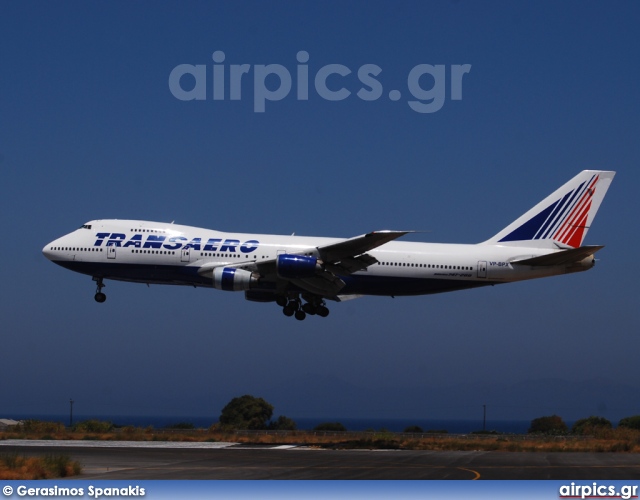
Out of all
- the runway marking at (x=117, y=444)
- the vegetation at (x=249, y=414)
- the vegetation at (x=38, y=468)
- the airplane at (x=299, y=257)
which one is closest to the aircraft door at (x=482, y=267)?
the airplane at (x=299, y=257)

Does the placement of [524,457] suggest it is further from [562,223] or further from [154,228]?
[154,228]

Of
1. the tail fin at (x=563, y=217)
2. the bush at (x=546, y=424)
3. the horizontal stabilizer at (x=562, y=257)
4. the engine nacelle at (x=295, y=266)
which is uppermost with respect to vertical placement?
the tail fin at (x=563, y=217)

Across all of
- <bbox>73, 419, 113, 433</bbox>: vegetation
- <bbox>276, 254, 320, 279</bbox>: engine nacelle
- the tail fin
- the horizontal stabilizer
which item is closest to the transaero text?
<bbox>276, 254, 320, 279</bbox>: engine nacelle

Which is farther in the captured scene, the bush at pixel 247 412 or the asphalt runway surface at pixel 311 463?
the bush at pixel 247 412

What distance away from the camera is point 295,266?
48156 millimetres

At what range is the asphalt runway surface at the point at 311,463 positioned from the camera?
3166 cm

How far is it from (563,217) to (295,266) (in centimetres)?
1633

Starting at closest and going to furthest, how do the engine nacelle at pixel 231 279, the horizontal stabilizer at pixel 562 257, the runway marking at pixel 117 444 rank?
the horizontal stabilizer at pixel 562 257 → the runway marking at pixel 117 444 → the engine nacelle at pixel 231 279

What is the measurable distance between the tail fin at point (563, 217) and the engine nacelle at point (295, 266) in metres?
11.2

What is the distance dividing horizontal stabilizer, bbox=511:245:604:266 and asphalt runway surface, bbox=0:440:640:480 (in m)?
9.92

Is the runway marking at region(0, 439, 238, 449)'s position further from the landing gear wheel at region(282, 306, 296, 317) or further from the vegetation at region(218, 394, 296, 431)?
the vegetation at region(218, 394, 296, 431)

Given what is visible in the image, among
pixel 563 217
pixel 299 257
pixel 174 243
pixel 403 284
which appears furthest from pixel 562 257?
pixel 174 243

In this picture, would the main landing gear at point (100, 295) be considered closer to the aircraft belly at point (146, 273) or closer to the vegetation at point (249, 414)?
the aircraft belly at point (146, 273)

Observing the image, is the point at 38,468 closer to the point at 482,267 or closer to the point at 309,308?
the point at 309,308
